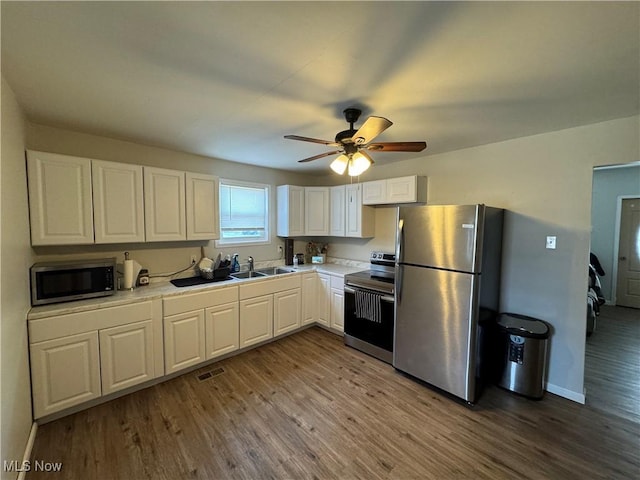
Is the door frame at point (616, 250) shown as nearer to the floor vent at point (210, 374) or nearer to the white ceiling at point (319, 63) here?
the white ceiling at point (319, 63)

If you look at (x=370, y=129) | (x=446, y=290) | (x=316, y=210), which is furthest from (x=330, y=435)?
(x=316, y=210)

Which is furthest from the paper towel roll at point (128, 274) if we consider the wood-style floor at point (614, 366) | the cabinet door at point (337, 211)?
the wood-style floor at point (614, 366)

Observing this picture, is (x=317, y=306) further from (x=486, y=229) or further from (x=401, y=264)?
(x=486, y=229)

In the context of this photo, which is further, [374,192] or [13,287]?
[374,192]

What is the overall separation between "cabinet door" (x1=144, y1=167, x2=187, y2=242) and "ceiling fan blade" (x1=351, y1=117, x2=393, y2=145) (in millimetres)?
2056

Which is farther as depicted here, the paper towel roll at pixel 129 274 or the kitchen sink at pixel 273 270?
the kitchen sink at pixel 273 270

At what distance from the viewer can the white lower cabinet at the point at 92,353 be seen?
1.93 meters

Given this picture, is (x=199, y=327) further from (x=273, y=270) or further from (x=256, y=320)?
(x=273, y=270)

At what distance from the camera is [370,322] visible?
10.4 feet

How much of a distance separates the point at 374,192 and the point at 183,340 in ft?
9.47

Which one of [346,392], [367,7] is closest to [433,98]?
[367,7]

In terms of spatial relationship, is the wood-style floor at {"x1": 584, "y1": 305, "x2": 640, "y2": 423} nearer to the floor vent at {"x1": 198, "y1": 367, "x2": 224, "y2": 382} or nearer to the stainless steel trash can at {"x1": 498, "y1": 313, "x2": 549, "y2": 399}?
the stainless steel trash can at {"x1": 498, "y1": 313, "x2": 549, "y2": 399}

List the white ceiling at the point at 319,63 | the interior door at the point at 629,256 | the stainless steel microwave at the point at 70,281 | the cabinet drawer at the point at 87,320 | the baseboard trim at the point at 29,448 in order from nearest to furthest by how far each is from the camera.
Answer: the white ceiling at the point at 319,63
the baseboard trim at the point at 29,448
the cabinet drawer at the point at 87,320
the stainless steel microwave at the point at 70,281
the interior door at the point at 629,256

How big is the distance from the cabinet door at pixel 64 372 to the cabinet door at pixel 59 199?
83 cm
